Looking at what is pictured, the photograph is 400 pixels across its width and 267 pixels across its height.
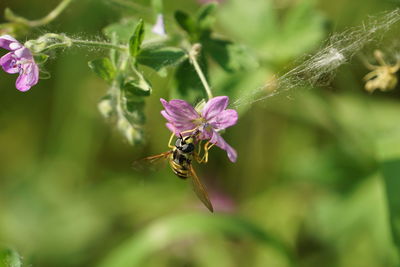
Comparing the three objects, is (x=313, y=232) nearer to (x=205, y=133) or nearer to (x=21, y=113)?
(x=205, y=133)

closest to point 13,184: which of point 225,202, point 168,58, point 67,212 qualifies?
point 67,212

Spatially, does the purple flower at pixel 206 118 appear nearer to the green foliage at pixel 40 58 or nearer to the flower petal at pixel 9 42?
the green foliage at pixel 40 58

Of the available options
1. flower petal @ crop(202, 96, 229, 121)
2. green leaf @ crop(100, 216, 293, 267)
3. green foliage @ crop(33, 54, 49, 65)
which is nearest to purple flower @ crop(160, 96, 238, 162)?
flower petal @ crop(202, 96, 229, 121)

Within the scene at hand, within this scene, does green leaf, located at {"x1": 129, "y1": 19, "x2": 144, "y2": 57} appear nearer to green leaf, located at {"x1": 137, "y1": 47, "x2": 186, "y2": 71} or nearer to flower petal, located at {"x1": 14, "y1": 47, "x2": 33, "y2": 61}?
green leaf, located at {"x1": 137, "y1": 47, "x2": 186, "y2": 71}

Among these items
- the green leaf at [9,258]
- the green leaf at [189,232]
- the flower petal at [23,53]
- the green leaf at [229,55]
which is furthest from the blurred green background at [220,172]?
the flower petal at [23,53]

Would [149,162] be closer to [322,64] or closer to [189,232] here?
[322,64]
